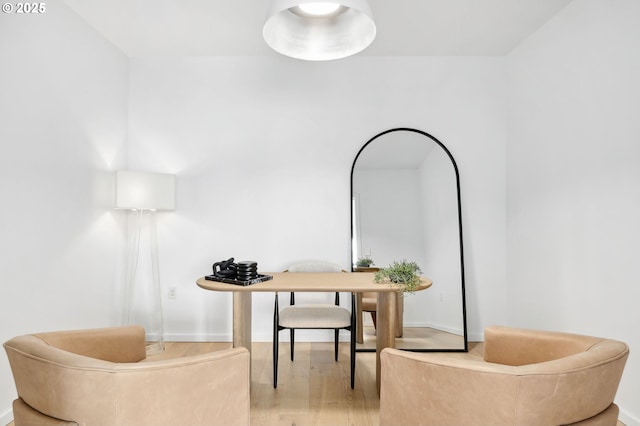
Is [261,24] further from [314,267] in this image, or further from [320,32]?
[314,267]

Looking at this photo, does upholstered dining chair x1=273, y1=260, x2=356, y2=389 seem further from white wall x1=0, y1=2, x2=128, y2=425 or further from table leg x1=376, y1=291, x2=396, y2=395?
white wall x1=0, y1=2, x2=128, y2=425

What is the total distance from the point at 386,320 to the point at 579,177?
1638 mm

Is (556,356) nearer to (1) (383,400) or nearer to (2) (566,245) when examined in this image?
(1) (383,400)

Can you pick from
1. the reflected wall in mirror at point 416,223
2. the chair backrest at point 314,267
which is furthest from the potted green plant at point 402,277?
the reflected wall in mirror at point 416,223

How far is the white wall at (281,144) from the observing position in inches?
139

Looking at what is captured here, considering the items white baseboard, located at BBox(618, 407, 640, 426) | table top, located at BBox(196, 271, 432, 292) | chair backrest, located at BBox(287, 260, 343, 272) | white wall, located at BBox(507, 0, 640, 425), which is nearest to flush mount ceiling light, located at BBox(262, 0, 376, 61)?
table top, located at BBox(196, 271, 432, 292)

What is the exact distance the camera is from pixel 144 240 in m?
3.51

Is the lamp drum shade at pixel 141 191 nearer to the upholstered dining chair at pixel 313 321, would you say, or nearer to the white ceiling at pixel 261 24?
the white ceiling at pixel 261 24

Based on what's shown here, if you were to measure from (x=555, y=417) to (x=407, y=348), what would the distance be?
7.32ft

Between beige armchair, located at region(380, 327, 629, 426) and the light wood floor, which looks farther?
the light wood floor

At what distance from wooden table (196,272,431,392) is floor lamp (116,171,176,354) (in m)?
1.12

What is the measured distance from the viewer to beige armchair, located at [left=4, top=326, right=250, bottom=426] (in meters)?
1.07

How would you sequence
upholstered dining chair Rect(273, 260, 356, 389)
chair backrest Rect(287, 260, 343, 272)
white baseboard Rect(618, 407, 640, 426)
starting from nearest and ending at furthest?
white baseboard Rect(618, 407, 640, 426), upholstered dining chair Rect(273, 260, 356, 389), chair backrest Rect(287, 260, 343, 272)

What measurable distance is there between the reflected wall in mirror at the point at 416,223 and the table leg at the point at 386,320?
818mm
